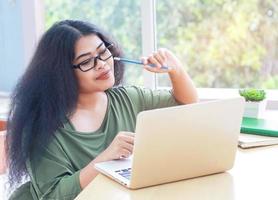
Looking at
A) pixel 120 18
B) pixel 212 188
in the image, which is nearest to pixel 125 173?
pixel 212 188

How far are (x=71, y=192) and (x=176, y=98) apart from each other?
59 centimetres

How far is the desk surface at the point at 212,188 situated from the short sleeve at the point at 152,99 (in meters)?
0.51

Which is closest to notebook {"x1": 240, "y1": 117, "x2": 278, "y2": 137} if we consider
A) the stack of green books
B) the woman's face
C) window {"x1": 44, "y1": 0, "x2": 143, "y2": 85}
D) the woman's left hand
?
the stack of green books

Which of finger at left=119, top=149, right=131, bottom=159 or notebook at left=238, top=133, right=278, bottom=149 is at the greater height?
finger at left=119, top=149, right=131, bottom=159

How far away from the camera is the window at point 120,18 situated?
2652mm

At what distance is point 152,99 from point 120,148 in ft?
1.63

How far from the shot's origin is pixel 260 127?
5.30ft

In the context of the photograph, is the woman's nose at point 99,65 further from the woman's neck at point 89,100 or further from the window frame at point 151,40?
the window frame at point 151,40

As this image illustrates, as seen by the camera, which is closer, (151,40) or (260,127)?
(260,127)

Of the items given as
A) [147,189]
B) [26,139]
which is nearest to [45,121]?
[26,139]

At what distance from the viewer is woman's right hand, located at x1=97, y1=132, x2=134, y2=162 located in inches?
51.1

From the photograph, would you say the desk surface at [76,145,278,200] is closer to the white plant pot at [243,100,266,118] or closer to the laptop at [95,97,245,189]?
the laptop at [95,97,245,189]

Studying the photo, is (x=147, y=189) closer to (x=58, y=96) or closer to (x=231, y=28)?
(x=58, y=96)

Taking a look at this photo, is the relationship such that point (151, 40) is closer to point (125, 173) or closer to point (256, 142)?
point (256, 142)
